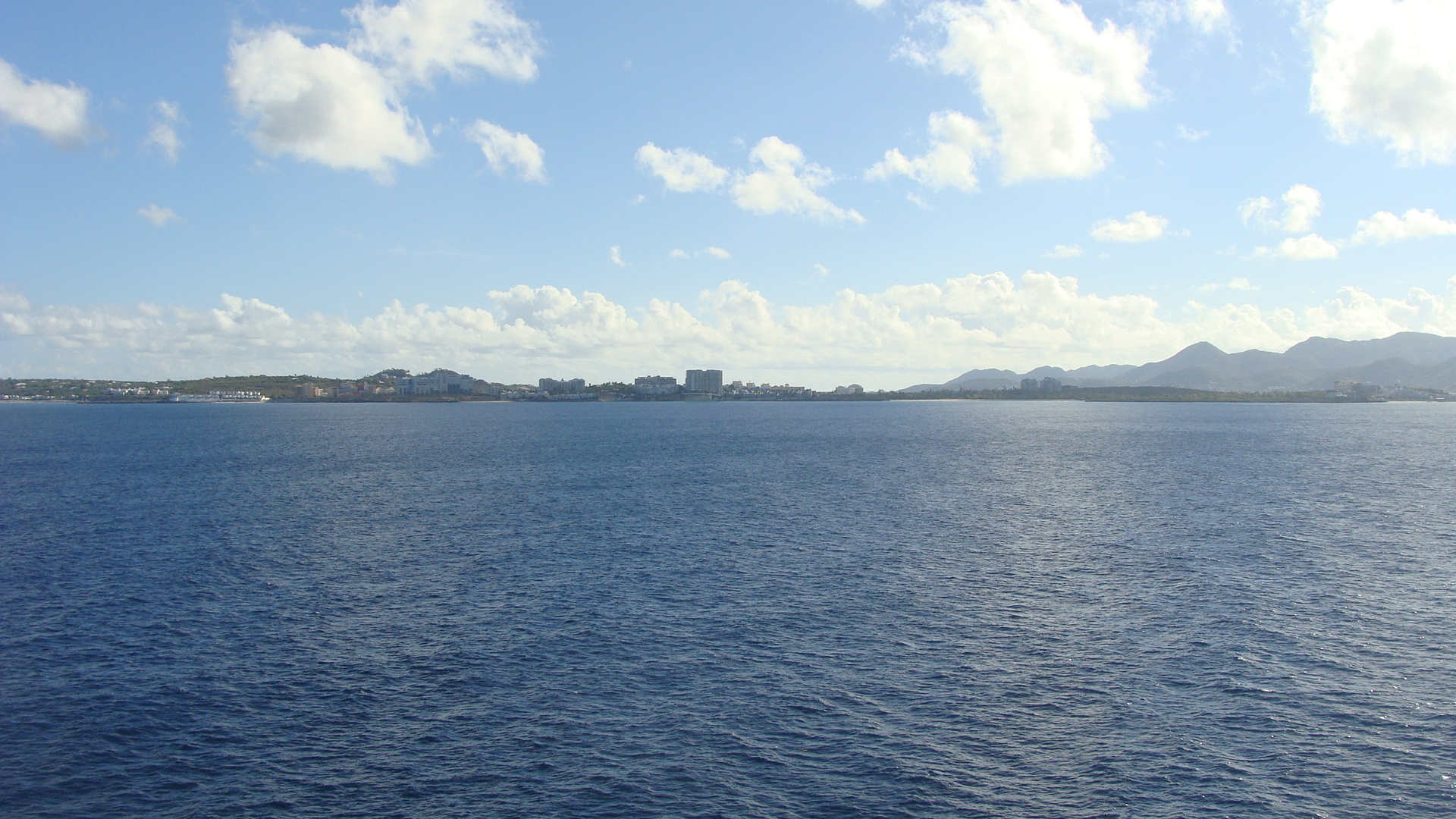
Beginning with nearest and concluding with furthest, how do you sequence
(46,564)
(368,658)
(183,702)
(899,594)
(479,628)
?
(183,702) < (368,658) < (479,628) < (899,594) < (46,564)

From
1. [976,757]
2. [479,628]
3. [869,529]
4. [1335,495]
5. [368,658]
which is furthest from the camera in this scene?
[1335,495]

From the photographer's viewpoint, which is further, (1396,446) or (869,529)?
(1396,446)

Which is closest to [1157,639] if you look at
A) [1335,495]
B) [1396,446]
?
[1335,495]

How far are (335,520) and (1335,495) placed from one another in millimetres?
108411

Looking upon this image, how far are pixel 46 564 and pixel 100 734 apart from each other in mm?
36838

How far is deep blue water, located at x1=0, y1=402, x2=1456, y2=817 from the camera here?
2930 cm

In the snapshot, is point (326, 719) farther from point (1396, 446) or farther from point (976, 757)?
point (1396, 446)

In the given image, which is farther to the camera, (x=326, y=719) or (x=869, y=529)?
(x=869, y=529)

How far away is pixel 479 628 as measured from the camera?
150ft

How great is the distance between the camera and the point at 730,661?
40625 millimetres

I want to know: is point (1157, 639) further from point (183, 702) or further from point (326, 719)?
point (183, 702)

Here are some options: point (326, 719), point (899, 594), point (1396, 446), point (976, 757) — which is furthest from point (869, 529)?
point (1396, 446)

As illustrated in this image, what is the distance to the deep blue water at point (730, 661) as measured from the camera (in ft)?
96.1

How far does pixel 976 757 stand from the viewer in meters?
31.0
